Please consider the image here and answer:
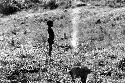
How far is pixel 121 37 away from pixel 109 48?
258 centimetres

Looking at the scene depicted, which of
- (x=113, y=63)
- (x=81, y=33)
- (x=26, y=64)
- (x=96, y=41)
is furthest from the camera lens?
(x=81, y=33)

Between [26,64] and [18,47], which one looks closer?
[26,64]

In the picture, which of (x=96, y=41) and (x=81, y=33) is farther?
(x=81, y=33)

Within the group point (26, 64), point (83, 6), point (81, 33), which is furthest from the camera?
point (83, 6)

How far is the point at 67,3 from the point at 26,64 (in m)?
15.3

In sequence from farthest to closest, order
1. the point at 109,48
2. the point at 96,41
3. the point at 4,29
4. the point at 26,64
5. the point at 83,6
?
the point at 83,6
the point at 4,29
the point at 96,41
the point at 109,48
the point at 26,64

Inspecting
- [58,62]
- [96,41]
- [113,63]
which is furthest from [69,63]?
[96,41]

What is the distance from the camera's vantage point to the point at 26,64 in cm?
2372

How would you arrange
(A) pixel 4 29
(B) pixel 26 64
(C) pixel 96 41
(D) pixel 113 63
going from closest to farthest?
(D) pixel 113 63 → (B) pixel 26 64 → (C) pixel 96 41 → (A) pixel 4 29

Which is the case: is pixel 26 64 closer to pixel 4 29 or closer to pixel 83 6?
pixel 4 29

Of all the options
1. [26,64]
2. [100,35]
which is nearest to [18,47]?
[26,64]

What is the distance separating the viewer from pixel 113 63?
22.2 metres

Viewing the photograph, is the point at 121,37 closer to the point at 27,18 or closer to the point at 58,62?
the point at 58,62

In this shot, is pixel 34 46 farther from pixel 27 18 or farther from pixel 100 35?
pixel 27 18
